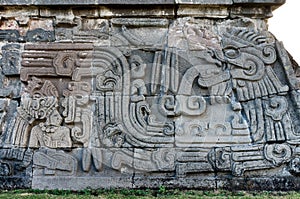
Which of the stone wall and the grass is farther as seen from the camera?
the stone wall

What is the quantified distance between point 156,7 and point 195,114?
69.7 inches

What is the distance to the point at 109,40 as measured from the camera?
21.9 feet

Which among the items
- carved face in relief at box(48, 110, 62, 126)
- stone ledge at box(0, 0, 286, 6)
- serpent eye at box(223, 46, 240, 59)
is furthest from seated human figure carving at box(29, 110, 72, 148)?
serpent eye at box(223, 46, 240, 59)

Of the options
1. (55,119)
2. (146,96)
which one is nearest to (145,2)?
(146,96)

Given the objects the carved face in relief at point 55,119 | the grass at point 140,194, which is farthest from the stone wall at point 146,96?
the grass at point 140,194

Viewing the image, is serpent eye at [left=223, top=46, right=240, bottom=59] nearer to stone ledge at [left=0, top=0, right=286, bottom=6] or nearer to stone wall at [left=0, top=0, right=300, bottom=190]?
stone wall at [left=0, top=0, right=300, bottom=190]

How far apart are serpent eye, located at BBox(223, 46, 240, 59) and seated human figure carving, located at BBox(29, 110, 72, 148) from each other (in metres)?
2.67

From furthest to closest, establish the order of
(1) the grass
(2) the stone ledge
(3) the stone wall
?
(2) the stone ledge < (3) the stone wall < (1) the grass

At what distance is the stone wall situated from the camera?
625cm

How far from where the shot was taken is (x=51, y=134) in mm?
6395

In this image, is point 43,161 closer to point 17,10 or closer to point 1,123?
point 1,123

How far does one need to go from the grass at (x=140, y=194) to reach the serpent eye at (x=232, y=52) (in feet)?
6.70

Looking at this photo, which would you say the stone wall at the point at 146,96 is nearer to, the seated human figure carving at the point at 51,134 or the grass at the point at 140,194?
the seated human figure carving at the point at 51,134

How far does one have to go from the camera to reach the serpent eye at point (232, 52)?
6.60 m
